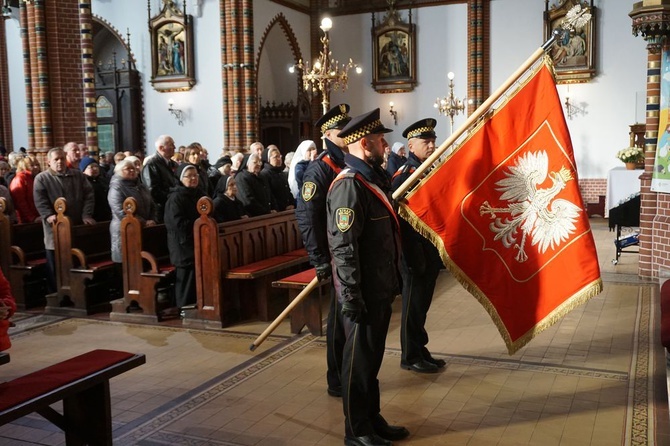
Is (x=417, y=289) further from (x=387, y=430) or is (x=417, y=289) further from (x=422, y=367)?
(x=387, y=430)

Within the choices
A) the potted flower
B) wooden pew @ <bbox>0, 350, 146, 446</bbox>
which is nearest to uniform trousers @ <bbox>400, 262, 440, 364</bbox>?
wooden pew @ <bbox>0, 350, 146, 446</bbox>

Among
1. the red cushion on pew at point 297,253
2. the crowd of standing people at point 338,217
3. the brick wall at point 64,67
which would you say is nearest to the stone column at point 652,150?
the crowd of standing people at point 338,217

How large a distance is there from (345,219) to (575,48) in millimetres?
15509

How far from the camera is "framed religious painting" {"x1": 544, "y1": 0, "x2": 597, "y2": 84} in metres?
17.1

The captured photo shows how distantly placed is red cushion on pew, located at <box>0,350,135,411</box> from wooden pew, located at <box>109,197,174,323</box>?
3380 mm

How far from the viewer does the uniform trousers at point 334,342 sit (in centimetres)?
461

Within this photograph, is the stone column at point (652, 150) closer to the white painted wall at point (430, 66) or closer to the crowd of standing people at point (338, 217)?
the crowd of standing people at point (338, 217)

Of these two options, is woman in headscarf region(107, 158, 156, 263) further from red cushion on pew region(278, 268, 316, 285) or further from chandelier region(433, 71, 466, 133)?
chandelier region(433, 71, 466, 133)

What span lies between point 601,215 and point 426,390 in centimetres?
1351

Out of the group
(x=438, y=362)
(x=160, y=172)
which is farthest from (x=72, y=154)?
(x=438, y=362)

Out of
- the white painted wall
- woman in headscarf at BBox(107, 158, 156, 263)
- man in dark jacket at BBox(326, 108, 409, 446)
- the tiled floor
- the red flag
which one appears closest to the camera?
man in dark jacket at BBox(326, 108, 409, 446)

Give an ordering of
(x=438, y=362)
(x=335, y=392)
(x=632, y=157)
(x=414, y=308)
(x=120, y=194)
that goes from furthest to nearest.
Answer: (x=632, y=157) < (x=120, y=194) < (x=438, y=362) < (x=414, y=308) < (x=335, y=392)

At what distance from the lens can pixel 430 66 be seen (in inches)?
753

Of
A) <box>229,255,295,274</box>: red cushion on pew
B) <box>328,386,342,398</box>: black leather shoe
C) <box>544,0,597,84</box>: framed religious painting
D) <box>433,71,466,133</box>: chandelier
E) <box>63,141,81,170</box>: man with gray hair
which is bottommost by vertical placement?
<box>328,386,342,398</box>: black leather shoe
